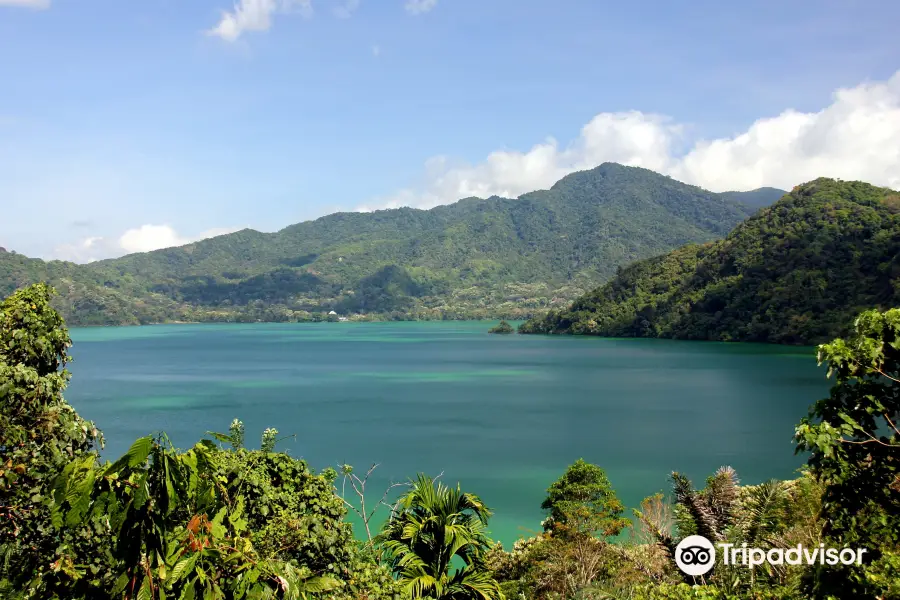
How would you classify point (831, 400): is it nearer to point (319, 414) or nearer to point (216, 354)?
point (319, 414)

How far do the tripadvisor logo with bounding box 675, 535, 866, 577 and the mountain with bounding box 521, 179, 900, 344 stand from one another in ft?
259

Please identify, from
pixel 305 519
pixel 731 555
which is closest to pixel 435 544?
pixel 305 519

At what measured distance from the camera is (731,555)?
9.27 m

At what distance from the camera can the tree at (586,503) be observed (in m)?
13.8

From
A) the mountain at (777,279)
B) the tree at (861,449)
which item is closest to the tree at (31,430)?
the tree at (861,449)

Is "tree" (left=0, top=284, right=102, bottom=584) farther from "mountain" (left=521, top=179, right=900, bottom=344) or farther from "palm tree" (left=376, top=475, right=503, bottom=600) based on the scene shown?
"mountain" (left=521, top=179, right=900, bottom=344)

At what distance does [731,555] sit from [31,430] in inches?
384

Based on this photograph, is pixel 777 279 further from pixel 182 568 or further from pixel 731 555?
pixel 182 568

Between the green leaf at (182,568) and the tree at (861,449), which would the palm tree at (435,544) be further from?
the green leaf at (182,568)

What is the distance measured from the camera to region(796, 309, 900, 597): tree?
6328 millimetres

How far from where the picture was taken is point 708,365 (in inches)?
2719

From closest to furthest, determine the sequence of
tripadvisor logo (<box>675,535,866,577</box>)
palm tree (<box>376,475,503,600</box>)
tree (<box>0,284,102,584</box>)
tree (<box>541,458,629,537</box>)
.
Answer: tree (<box>0,284,102,584</box>) → tripadvisor logo (<box>675,535,866,577</box>) → palm tree (<box>376,475,503,600</box>) → tree (<box>541,458,629,537</box>)

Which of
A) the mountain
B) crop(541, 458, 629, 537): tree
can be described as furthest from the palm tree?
the mountain

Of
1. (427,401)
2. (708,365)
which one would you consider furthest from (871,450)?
(708,365)
